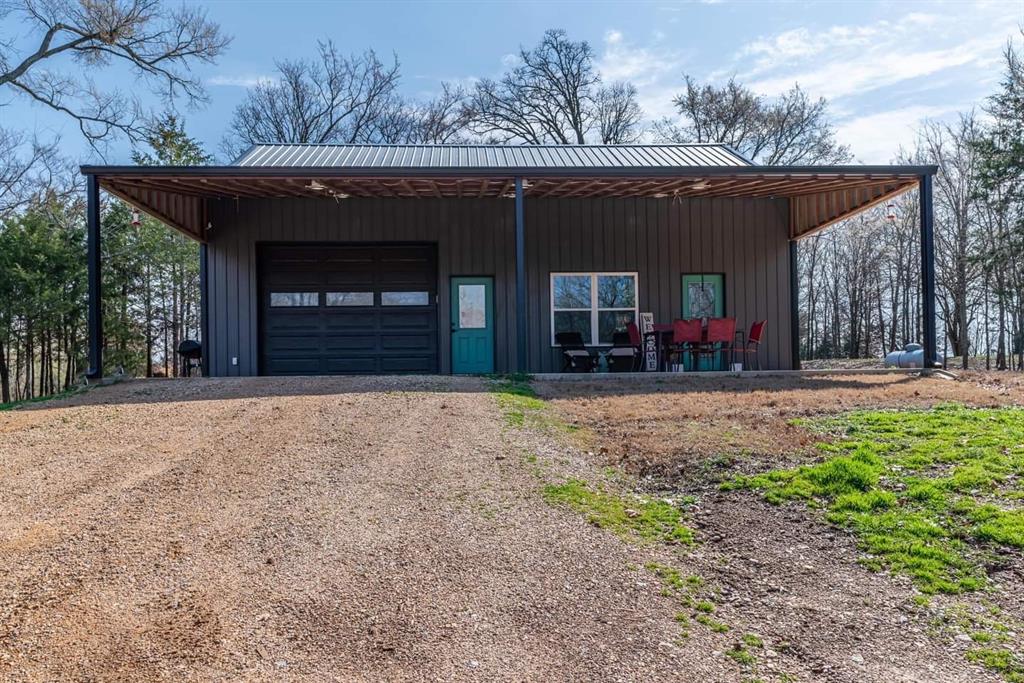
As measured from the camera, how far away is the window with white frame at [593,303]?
12977mm

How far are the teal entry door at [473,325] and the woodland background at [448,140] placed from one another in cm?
575

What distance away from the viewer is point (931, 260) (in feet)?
33.8

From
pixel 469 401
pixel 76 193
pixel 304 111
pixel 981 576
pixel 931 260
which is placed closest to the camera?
pixel 981 576

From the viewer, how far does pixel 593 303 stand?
1299 cm

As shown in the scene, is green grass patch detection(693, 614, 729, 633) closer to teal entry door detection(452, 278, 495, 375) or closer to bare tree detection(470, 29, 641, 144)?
teal entry door detection(452, 278, 495, 375)

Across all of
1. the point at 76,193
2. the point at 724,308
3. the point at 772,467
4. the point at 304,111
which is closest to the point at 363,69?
the point at 304,111

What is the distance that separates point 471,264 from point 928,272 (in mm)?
7161

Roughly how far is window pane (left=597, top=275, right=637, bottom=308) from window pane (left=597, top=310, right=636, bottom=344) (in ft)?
0.42

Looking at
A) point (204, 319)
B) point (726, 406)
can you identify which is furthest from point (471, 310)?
point (726, 406)

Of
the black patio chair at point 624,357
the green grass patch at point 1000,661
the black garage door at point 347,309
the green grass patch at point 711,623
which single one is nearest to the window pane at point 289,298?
the black garage door at point 347,309

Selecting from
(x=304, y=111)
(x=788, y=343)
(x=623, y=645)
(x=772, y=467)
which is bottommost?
(x=623, y=645)

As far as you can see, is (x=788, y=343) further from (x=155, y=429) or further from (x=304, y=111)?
(x=304, y=111)

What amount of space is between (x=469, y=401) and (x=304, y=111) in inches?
835

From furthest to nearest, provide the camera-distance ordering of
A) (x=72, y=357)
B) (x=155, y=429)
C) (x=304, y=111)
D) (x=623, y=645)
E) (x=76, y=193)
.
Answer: (x=304, y=111) < (x=76, y=193) < (x=72, y=357) < (x=155, y=429) < (x=623, y=645)
